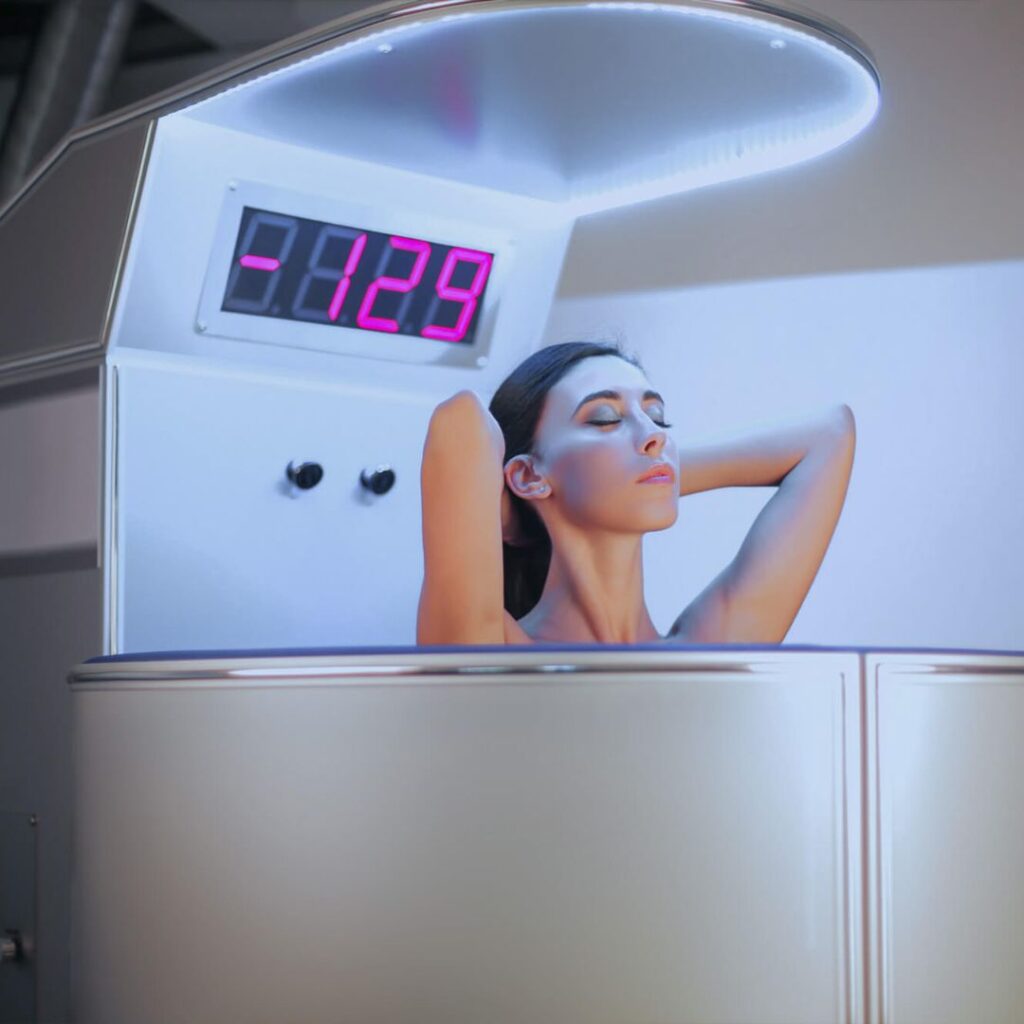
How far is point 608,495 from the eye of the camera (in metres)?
2.31

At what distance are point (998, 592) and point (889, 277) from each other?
2.48 ft

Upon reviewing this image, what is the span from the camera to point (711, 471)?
8.32ft

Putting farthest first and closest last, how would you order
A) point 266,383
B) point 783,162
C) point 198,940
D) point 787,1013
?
point 266,383 → point 783,162 → point 198,940 → point 787,1013

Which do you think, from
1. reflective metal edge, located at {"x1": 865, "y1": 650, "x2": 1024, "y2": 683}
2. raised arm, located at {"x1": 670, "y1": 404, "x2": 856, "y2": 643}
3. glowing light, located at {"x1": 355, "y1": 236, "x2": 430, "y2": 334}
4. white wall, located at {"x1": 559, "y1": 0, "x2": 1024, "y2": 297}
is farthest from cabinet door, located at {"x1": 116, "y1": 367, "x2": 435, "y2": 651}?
reflective metal edge, located at {"x1": 865, "y1": 650, "x2": 1024, "y2": 683}

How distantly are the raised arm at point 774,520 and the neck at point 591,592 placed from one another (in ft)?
0.44

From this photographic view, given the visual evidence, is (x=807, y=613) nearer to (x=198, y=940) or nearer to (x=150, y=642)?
(x=150, y=642)

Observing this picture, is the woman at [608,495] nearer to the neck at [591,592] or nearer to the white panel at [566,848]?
the neck at [591,592]

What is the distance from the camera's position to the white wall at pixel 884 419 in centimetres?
326

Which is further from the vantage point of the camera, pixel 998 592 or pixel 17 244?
pixel 998 592

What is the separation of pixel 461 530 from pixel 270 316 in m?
0.78

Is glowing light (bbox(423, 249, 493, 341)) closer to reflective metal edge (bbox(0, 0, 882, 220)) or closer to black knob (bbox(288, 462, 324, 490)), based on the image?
black knob (bbox(288, 462, 324, 490))

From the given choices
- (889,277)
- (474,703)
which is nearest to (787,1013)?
(474,703)

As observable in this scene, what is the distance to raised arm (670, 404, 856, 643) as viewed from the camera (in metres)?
2.40

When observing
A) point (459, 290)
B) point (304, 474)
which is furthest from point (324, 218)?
point (304, 474)
